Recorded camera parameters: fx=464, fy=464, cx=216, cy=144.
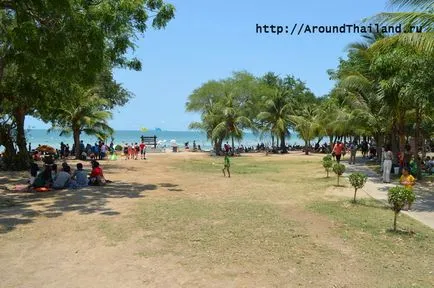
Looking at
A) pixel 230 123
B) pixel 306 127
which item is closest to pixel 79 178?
pixel 230 123

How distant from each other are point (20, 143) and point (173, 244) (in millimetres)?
16310

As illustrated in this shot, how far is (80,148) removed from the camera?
32719 millimetres

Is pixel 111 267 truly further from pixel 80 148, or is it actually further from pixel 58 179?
pixel 80 148

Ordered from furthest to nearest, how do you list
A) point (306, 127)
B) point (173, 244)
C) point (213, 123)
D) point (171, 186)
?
point (306, 127) < point (213, 123) < point (171, 186) < point (173, 244)

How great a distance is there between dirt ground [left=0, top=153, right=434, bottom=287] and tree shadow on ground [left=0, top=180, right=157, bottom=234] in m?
0.03

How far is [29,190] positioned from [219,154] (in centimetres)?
2691

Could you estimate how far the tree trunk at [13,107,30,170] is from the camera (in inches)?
859

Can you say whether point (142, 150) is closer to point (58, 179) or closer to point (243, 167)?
point (243, 167)

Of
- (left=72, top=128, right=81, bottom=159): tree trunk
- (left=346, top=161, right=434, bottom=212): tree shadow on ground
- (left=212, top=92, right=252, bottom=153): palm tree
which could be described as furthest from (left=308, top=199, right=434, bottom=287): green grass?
(left=212, top=92, right=252, bottom=153): palm tree

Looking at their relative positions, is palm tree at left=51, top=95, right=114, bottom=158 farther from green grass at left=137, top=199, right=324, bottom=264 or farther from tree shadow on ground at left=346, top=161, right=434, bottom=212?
green grass at left=137, top=199, right=324, bottom=264

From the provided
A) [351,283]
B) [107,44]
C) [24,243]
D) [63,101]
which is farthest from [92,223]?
[63,101]

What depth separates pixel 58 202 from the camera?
12664 millimetres

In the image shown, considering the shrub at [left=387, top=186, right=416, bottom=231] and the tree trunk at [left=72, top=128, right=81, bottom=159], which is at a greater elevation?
the tree trunk at [left=72, top=128, right=81, bottom=159]

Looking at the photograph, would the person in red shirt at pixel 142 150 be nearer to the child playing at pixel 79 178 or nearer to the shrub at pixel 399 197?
the child playing at pixel 79 178
